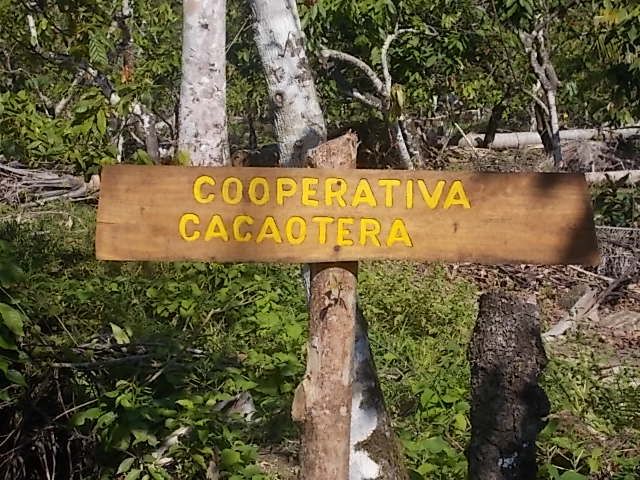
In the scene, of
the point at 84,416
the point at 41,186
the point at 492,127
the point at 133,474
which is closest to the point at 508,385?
the point at 133,474

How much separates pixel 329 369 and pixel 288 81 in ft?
4.57

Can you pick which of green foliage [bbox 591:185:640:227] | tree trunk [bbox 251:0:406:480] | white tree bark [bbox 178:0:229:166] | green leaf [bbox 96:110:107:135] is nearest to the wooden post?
tree trunk [bbox 251:0:406:480]

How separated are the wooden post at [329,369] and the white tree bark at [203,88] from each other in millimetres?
4246

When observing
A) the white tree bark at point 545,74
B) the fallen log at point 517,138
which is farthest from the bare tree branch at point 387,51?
the fallen log at point 517,138

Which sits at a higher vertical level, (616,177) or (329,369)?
(616,177)

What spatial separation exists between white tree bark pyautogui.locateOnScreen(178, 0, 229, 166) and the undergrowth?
102cm

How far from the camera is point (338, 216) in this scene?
1.99 m

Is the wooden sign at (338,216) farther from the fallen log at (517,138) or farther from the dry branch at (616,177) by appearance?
the fallen log at (517,138)

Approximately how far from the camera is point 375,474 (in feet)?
9.51

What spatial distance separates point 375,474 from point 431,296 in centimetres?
323

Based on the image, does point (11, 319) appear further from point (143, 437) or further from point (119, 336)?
point (119, 336)

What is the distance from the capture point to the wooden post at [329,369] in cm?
206

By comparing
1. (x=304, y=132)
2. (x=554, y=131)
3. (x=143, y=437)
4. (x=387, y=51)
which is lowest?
(x=143, y=437)

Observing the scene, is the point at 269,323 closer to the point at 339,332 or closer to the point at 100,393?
the point at 100,393
